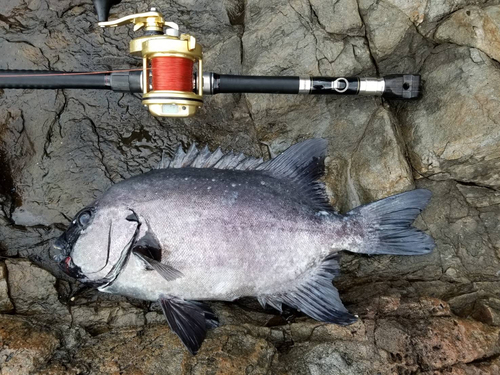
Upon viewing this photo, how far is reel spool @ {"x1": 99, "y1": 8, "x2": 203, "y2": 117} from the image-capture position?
229cm

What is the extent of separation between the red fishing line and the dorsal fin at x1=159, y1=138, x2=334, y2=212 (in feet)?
1.42

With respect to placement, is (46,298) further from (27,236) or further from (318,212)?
(318,212)

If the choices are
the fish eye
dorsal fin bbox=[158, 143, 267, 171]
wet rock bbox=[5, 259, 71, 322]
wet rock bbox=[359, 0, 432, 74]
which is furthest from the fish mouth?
wet rock bbox=[359, 0, 432, 74]

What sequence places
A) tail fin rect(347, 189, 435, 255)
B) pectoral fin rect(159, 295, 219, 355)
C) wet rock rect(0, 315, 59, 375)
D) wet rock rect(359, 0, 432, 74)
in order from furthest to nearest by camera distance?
1. wet rock rect(359, 0, 432, 74)
2. tail fin rect(347, 189, 435, 255)
3. pectoral fin rect(159, 295, 219, 355)
4. wet rock rect(0, 315, 59, 375)

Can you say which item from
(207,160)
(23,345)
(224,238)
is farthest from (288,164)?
(23,345)

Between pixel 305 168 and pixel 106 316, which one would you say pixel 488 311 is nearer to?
pixel 305 168

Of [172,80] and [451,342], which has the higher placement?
[172,80]

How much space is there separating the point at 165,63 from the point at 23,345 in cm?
170

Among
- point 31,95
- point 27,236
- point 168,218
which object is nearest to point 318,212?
point 168,218

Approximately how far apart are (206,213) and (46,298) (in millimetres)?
1177

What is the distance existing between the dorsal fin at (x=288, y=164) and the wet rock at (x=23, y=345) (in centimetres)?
119

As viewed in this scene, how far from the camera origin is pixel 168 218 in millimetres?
2426

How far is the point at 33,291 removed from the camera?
8.46 feet

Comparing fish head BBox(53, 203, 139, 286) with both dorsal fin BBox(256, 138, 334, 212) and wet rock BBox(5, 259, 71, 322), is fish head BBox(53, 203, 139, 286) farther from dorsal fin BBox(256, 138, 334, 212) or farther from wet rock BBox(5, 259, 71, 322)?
dorsal fin BBox(256, 138, 334, 212)
